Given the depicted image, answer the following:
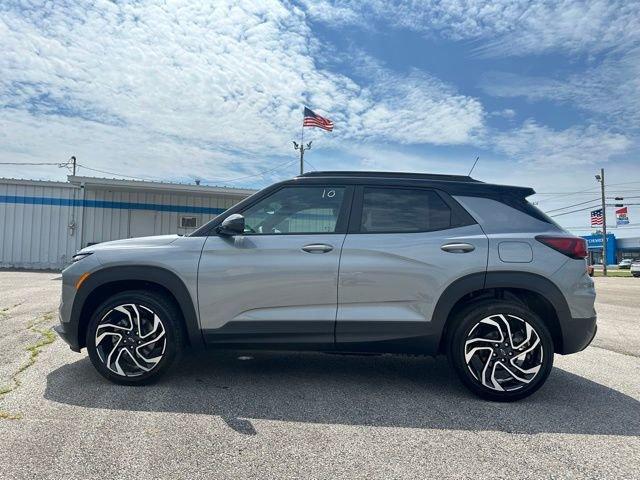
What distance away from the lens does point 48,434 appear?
116 inches

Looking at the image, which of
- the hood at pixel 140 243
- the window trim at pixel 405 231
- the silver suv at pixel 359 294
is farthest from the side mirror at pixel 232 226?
the window trim at pixel 405 231

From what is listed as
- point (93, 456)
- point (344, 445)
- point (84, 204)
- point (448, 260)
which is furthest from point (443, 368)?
point (84, 204)

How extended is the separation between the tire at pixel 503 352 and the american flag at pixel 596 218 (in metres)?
43.6

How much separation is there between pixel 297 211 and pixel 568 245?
88.4 inches

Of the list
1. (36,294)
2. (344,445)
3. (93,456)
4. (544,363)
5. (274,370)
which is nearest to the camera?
(93,456)

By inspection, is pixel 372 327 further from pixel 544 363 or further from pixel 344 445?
pixel 544 363

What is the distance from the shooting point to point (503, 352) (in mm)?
3713

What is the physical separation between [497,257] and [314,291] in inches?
59.3

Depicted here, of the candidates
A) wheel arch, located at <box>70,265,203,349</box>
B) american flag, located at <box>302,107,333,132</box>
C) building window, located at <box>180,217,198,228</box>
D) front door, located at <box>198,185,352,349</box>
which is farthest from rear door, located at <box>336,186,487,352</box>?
american flag, located at <box>302,107,333,132</box>

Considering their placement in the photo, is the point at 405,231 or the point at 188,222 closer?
the point at 405,231

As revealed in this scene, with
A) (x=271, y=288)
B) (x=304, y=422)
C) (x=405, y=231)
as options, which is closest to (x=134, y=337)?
(x=271, y=288)

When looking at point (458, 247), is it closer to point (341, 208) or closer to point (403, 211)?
point (403, 211)

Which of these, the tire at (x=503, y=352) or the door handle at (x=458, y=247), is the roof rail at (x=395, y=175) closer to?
the door handle at (x=458, y=247)

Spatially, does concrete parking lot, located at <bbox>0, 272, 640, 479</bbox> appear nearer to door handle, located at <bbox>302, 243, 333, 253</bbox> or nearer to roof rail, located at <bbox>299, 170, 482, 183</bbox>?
door handle, located at <bbox>302, 243, 333, 253</bbox>
